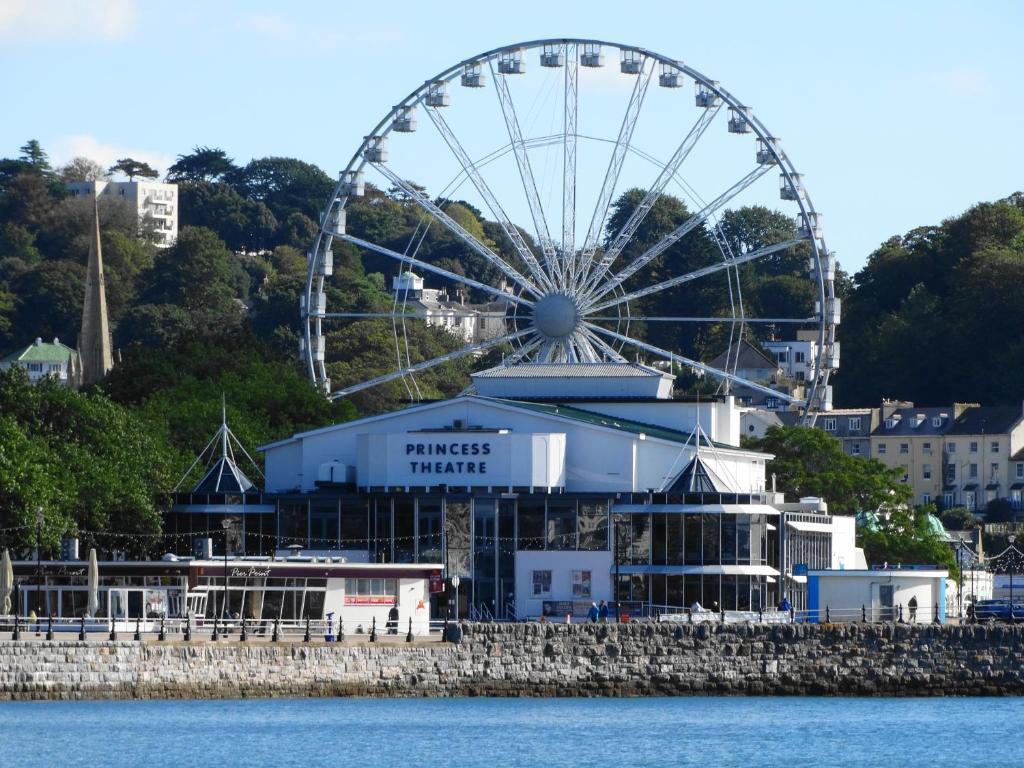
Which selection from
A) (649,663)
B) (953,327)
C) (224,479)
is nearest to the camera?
(649,663)

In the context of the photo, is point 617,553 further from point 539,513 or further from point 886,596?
point 886,596

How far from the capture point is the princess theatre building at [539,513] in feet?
320

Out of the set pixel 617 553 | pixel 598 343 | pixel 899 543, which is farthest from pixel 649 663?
pixel 899 543

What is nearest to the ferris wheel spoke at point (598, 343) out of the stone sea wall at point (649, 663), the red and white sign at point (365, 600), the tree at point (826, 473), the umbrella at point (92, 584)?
the tree at point (826, 473)

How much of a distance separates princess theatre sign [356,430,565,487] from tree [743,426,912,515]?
24.3 metres

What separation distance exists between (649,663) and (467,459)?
16788mm

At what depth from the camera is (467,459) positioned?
99625 millimetres

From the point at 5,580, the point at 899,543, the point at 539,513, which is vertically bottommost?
the point at 5,580

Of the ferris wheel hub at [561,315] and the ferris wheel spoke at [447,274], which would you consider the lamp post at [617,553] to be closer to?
the ferris wheel spoke at [447,274]

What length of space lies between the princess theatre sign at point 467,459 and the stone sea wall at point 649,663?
1520cm

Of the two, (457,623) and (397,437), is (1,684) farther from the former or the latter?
(397,437)

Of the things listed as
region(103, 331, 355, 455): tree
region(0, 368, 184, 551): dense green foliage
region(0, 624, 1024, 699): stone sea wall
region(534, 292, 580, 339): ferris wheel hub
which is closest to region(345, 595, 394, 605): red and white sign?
region(0, 368, 184, 551): dense green foliage

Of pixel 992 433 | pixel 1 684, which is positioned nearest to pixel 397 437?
pixel 1 684

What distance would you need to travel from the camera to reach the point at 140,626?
270 ft
